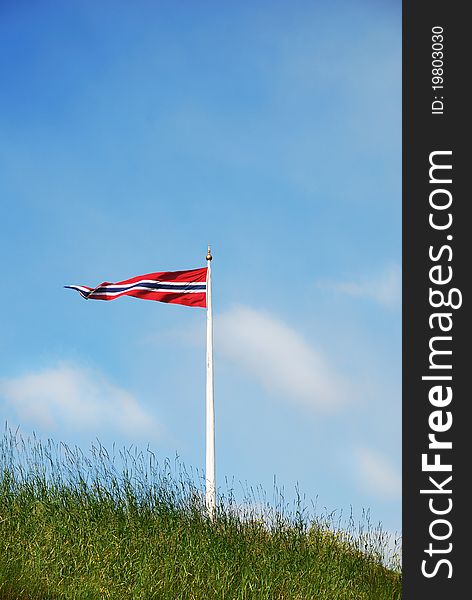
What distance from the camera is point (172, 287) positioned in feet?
40.3

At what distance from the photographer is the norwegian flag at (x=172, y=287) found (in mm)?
12055

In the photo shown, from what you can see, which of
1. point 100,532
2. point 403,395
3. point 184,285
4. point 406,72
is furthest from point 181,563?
point 406,72

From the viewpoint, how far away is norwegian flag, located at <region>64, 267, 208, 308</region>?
1205 cm

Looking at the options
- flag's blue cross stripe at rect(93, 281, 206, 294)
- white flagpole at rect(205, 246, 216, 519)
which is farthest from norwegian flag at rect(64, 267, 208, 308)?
white flagpole at rect(205, 246, 216, 519)

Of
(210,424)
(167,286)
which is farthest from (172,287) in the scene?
(210,424)

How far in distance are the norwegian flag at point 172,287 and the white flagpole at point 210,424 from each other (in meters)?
0.19

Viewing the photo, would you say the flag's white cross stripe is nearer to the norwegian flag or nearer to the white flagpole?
the norwegian flag

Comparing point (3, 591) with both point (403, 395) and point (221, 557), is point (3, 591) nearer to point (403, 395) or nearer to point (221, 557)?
point (221, 557)

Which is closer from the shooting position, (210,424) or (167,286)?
(210,424)

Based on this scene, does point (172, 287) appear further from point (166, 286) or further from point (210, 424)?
point (210, 424)

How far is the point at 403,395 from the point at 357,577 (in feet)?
14.6

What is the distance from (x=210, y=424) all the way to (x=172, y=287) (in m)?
2.52

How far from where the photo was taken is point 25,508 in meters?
10.3

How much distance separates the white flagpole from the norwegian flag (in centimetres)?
19
